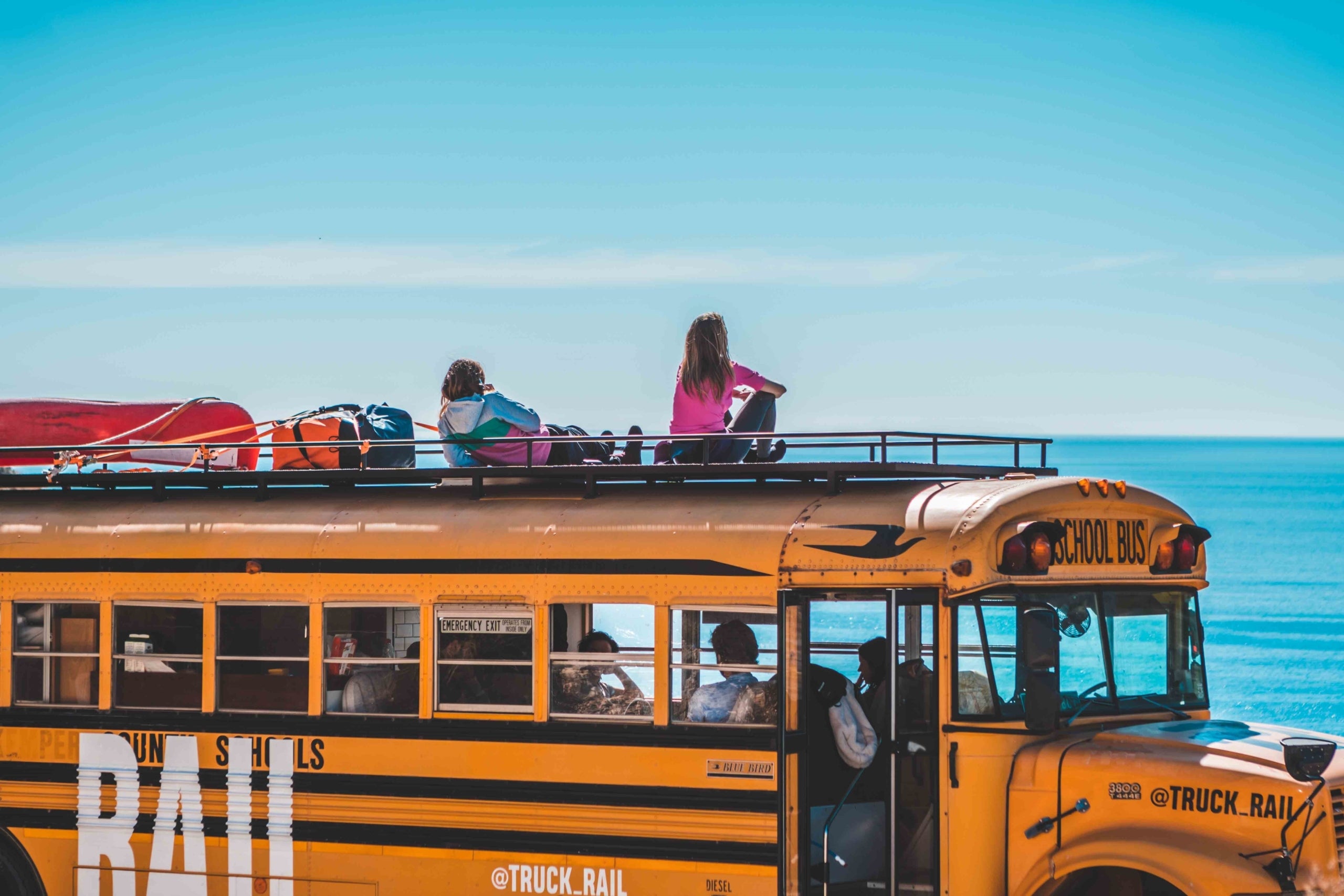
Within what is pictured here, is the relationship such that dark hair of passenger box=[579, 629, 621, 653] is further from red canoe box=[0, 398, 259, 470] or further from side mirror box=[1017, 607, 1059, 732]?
red canoe box=[0, 398, 259, 470]

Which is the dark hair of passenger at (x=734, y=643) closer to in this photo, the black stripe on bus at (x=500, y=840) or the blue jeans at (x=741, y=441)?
the black stripe on bus at (x=500, y=840)

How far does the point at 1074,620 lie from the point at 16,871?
6104 millimetres

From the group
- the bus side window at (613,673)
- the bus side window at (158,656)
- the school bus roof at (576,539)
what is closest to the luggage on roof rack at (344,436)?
the school bus roof at (576,539)

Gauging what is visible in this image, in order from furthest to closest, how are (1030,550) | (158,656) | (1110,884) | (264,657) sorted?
(158,656) → (264,657) → (1030,550) → (1110,884)

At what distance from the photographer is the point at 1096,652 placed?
24.3 feet

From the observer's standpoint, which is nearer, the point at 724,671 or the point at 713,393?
the point at 724,671

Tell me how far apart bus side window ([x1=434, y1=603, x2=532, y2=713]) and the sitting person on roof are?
122 centimetres

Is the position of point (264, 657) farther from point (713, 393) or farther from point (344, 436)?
point (713, 393)

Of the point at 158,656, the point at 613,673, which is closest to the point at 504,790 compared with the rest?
the point at 613,673

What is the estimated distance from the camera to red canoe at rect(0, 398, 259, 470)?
10.6 m

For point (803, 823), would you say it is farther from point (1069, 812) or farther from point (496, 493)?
point (496, 493)

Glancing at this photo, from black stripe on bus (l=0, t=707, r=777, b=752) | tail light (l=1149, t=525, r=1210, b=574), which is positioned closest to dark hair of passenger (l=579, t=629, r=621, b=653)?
black stripe on bus (l=0, t=707, r=777, b=752)

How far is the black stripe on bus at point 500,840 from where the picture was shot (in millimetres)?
7494

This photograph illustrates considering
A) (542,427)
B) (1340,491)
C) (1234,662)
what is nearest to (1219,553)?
(1234,662)
